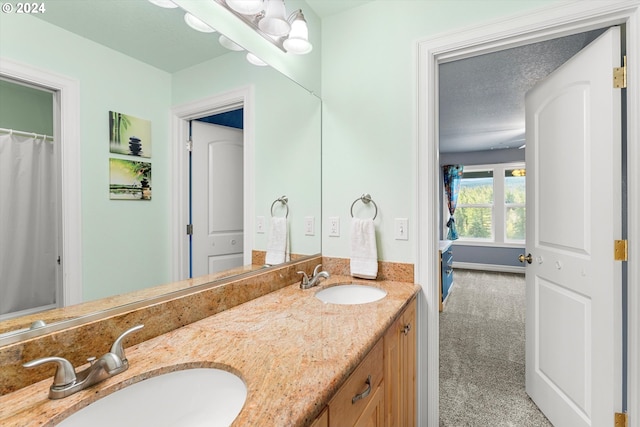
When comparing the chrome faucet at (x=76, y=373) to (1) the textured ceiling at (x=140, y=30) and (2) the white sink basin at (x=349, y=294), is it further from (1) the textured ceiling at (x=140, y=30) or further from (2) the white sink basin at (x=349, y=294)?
(2) the white sink basin at (x=349, y=294)

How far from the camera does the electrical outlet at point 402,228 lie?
162 centimetres

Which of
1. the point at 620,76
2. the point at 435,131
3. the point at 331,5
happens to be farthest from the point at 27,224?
the point at 620,76

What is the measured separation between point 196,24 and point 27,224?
0.89 meters

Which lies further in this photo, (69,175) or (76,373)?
(69,175)

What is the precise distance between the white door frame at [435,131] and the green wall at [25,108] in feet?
4.79

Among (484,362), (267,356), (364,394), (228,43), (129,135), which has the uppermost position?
(228,43)

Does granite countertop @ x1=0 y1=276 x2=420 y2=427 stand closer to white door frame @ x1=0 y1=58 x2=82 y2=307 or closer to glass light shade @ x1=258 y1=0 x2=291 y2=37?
white door frame @ x1=0 y1=58 x2=82 y2=307

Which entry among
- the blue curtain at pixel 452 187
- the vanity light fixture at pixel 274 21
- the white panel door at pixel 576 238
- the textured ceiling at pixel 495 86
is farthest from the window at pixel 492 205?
the vanity light fixture at pixel 274 21

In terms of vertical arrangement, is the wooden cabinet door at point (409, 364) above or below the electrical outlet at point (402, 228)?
below

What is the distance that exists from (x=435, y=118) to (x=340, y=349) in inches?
50.7

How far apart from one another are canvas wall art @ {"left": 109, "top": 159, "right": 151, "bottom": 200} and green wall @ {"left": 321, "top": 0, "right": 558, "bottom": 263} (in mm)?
1075

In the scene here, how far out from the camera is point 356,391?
844 millimetres

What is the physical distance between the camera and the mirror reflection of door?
0.67 metres

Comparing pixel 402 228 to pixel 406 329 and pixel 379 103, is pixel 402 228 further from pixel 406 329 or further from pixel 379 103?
pixel 379 103
